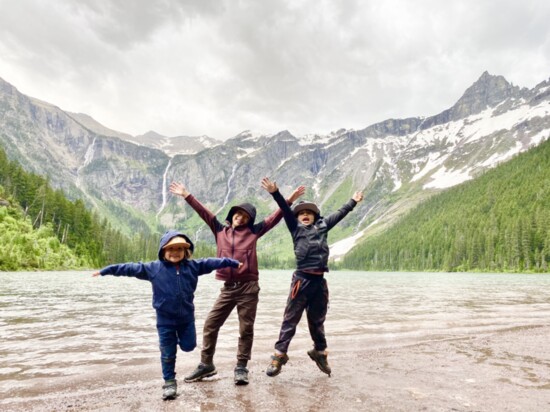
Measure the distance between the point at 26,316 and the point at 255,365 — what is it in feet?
36.7

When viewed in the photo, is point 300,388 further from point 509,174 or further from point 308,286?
point 509,174

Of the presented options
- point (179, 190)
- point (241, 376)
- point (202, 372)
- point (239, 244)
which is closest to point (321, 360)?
point (241, 376)

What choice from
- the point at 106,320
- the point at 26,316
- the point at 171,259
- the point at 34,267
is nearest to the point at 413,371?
the point at 171,259

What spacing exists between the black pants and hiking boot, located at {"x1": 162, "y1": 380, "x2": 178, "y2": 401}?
96.6 inches

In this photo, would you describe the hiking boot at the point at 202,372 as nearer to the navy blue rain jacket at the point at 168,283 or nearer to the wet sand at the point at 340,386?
the wet sand at the point at 340,386

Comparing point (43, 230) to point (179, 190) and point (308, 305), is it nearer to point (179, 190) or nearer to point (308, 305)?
point (179, 190)

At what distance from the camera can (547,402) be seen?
229 inches

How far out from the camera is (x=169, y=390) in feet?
20.0

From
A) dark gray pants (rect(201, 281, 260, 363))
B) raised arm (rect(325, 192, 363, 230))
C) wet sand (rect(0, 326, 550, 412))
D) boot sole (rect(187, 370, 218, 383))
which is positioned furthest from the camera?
raised arm (rect(325, 192, 363, 230))

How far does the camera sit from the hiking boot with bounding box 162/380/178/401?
236 inches

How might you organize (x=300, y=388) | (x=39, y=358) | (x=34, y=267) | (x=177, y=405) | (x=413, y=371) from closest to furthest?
(x=177, y=405)
(x=300, y=388)
(x=413, y=371)
(x=39, y=358)
(x=34, y=267)

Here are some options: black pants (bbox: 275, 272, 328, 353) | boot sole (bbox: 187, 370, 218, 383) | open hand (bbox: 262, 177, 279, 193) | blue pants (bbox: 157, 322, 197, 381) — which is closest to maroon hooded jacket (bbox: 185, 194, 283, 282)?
open hand (bbox: 262, 177, 279, 193)

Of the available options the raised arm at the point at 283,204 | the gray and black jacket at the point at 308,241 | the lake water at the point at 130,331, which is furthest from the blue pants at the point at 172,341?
the raised arm at the point at 283,204

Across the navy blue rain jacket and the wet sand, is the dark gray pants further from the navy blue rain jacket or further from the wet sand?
the navy blue rain jacket
